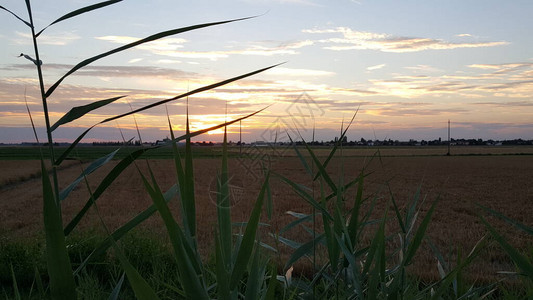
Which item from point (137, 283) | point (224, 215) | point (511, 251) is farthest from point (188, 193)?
point (511, 251)

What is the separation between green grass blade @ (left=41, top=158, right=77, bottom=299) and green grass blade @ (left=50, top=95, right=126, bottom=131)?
0.34 meters

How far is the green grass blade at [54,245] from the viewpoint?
59 cm

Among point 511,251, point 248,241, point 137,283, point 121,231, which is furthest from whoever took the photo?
point 511,251

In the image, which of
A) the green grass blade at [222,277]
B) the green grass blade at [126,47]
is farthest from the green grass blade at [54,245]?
the green grass blade at [126,47]

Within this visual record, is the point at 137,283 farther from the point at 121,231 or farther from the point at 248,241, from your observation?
the point at 121,231

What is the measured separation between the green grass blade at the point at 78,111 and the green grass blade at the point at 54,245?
34 cm

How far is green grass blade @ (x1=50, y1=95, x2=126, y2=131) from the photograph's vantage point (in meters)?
0.93

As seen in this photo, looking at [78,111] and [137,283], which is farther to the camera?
[78,111]

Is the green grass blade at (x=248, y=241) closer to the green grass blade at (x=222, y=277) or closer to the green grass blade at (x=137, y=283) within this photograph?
the green grass blade at (x=222, y=277)

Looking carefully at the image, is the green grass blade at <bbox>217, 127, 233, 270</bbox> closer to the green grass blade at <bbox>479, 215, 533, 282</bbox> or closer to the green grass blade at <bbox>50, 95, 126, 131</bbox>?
the green grass blade at <bbox>50, 95, 126, 131</bbox>

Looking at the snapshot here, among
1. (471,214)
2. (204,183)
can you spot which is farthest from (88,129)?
(204,183)

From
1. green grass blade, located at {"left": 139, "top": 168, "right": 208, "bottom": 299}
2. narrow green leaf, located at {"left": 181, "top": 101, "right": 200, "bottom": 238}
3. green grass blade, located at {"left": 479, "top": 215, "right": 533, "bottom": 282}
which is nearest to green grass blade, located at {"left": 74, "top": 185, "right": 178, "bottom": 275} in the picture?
narrow green leaf, located at {"left": 181, "top": 101, "right": 200, "bottom": 238}

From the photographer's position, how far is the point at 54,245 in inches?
23.5

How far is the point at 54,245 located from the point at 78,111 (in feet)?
1.34
